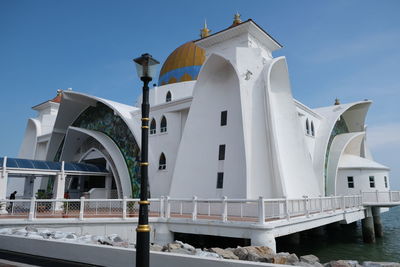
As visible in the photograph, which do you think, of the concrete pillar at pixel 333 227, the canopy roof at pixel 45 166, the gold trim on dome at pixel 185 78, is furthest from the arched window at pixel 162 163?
the concrete pillar at pixel 333 227

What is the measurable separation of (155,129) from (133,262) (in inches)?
592

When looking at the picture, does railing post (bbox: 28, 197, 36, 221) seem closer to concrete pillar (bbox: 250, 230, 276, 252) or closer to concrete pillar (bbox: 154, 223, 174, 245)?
concrete pillar (bbox: 154, 223, 174, 245)

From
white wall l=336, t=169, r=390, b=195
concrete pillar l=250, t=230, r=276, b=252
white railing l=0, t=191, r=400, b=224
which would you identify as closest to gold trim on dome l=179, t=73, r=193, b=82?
white railing l=0, t=191, r=400, b=224

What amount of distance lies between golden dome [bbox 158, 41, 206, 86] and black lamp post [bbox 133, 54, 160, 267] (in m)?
19.9

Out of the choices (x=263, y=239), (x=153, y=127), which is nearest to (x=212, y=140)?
(x=153, y=127)

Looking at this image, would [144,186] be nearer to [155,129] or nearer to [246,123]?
[246,123]

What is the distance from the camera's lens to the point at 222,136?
638 inches

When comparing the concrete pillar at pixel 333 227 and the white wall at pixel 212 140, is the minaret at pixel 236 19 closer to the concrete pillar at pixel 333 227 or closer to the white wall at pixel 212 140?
the white wall at pixel 212 140

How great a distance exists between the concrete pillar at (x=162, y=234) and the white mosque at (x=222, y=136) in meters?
3.55

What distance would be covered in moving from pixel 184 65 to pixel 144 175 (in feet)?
70.6

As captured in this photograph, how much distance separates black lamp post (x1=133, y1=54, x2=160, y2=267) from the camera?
14.6ft

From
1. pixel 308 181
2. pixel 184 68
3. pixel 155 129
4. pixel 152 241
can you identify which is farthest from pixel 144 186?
pixel 184 68

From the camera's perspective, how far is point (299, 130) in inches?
676

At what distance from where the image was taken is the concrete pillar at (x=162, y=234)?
12.4m
